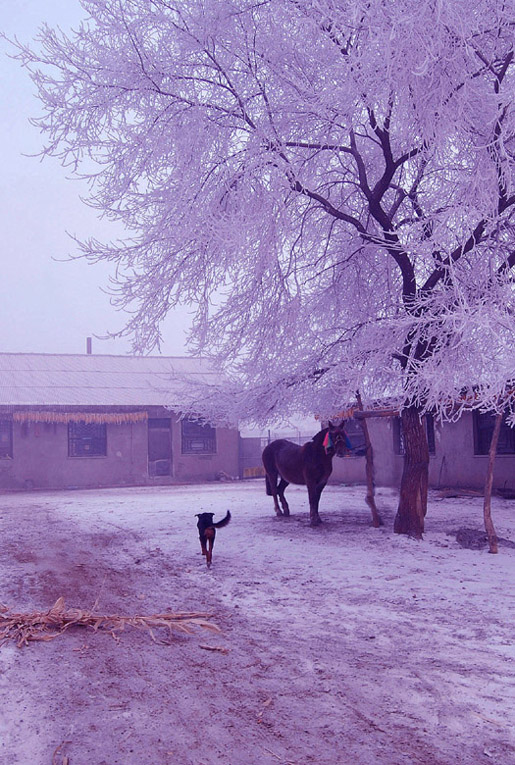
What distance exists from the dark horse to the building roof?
1116 centimetres

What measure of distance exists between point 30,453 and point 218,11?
69.3 ft

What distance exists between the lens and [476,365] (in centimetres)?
833

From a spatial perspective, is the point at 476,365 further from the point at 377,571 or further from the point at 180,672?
the point at 180,672

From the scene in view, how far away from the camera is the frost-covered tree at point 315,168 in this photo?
26.8 feet

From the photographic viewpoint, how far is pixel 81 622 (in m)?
5.85

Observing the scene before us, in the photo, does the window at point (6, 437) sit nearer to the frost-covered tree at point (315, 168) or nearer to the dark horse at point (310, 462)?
the dark horse at point (310, 462)

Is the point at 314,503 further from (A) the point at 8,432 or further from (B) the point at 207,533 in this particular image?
(A) the point at 8,432

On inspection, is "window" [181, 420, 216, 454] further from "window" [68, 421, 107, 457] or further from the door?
"window" [68, 421, 107, 457]

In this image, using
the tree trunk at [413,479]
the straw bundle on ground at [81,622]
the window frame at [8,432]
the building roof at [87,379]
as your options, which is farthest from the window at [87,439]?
the straw bundle on ground at [81,622]

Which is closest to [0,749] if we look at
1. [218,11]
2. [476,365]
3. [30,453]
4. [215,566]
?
[215,566]

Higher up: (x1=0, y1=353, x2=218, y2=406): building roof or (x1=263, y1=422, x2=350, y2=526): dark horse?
(x1=0, y1=353, x2=218, y2=406): building roof

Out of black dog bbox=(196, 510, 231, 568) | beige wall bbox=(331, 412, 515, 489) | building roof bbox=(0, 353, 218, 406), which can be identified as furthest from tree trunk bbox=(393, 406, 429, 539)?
building roof bbox=(0, 353, 218, 406)

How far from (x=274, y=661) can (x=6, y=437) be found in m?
24.1

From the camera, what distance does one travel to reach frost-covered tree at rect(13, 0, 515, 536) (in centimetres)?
816
